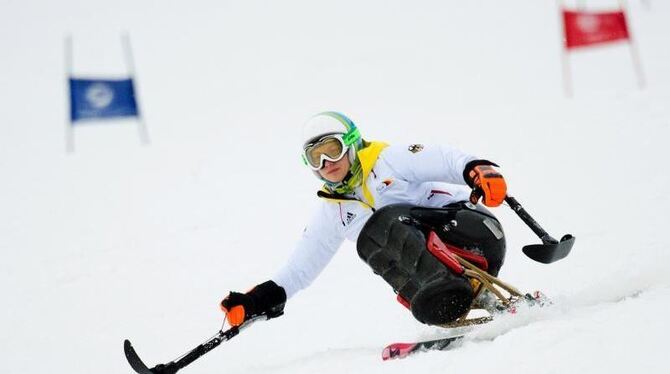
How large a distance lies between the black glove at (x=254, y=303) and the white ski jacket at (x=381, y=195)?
93mm

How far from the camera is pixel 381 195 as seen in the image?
4289mm

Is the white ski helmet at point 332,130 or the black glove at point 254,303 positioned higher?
the white ski helmet at point 332,130

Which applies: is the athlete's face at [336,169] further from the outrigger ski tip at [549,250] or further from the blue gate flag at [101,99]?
the blue gate flag at [101,99]

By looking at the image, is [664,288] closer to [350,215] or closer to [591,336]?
[591,336]

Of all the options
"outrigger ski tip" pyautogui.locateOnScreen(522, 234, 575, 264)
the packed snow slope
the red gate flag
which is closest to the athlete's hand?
"outrigger ski tip" pyautogui.locateOnScreen(522, 234, 575, 264)

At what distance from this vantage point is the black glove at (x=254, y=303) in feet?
14.6

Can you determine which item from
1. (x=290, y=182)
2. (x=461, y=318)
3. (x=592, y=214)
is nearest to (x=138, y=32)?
(x=290, y=182)

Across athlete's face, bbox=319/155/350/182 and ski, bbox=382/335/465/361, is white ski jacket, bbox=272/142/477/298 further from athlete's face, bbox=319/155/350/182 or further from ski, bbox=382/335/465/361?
ski, bbox=382/335/465/361

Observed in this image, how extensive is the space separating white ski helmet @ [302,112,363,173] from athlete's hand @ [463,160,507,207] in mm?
720

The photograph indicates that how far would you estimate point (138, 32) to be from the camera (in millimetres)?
27078

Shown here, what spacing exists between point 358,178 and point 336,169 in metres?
0.15

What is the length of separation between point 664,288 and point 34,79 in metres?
21.2

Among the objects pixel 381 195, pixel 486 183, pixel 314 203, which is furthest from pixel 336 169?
pixel 314 203

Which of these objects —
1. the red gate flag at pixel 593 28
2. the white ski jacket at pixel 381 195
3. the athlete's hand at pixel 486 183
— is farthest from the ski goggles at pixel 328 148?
the red gate flag at pixel 593 28
